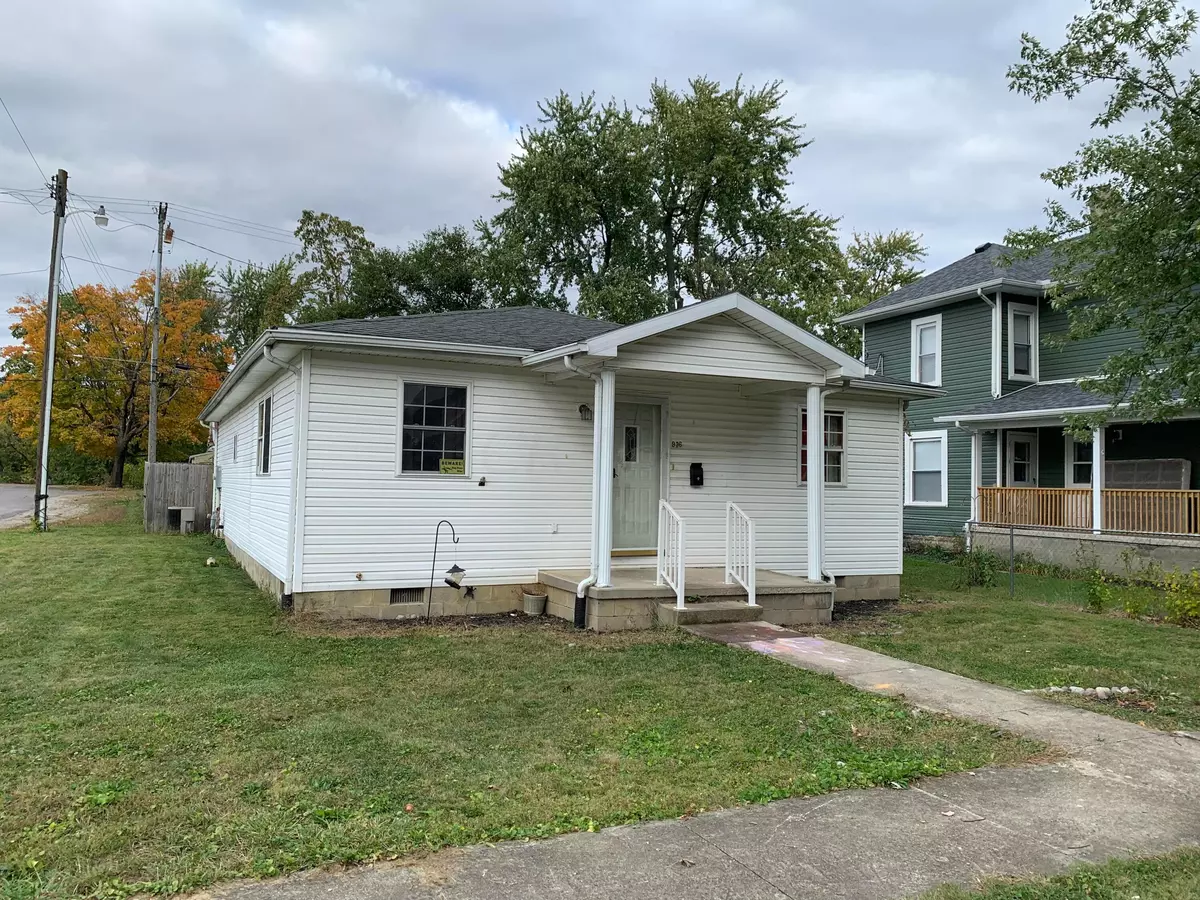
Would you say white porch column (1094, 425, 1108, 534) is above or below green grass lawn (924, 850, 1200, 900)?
above

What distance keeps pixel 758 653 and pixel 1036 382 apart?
1342cm

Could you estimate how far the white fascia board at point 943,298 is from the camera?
1617 cm

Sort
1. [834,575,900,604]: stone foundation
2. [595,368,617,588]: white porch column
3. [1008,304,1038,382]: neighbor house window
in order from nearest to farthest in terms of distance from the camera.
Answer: [595,368,617,588]: white porch column, [834,575,900,604]: stone foundation, [1008,304,1038,382]: neighbor house window

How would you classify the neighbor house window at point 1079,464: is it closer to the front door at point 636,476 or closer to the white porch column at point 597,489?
the front door at point 636,476

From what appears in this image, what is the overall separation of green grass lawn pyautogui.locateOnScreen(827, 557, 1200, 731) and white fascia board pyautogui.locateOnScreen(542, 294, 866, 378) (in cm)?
302

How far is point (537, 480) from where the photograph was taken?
9.15 m

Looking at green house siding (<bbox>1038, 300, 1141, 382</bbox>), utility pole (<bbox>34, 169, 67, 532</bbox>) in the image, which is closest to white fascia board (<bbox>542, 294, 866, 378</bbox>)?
green house siding (<bbox>1038, 300, 1141, 382</bbox>)

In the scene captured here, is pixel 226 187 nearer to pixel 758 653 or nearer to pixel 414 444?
pixel 414 444

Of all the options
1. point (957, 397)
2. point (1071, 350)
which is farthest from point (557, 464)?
point (1071, 350)

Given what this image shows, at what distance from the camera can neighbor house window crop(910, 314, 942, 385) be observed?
1811 centimetres

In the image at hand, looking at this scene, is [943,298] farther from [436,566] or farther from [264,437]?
[264,437]

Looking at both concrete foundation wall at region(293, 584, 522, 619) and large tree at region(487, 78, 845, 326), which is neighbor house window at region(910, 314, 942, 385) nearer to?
large tree at region(487, 78, 845, 326)

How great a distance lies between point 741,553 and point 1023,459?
434 inches

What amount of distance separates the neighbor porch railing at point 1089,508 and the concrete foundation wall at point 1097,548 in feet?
0.71
